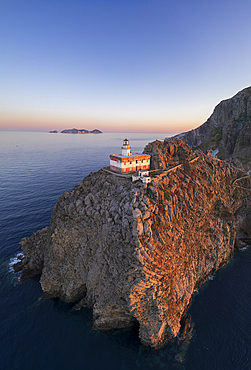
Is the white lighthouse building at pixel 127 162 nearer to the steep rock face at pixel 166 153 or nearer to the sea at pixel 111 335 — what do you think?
the steep rock face at pixel 166 153

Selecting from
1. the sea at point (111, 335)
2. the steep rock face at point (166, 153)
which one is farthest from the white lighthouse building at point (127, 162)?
the sea at point (111, 335)

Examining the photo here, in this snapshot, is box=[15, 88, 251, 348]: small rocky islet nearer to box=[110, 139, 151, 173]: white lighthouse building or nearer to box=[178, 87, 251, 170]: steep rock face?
box=[110, 139, 151, 173]: white lighthouse building

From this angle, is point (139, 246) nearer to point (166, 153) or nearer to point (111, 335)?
point (111, 335)

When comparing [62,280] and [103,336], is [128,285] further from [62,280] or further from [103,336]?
[62,280]

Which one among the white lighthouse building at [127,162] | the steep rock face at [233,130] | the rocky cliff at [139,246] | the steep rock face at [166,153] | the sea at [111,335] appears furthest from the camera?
the steep rock face at [233,130]

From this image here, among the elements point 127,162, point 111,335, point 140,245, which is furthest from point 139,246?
point 127,162

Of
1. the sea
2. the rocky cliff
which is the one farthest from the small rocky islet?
the sea

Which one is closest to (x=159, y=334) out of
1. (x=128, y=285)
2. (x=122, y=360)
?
(x=122, y=360)
